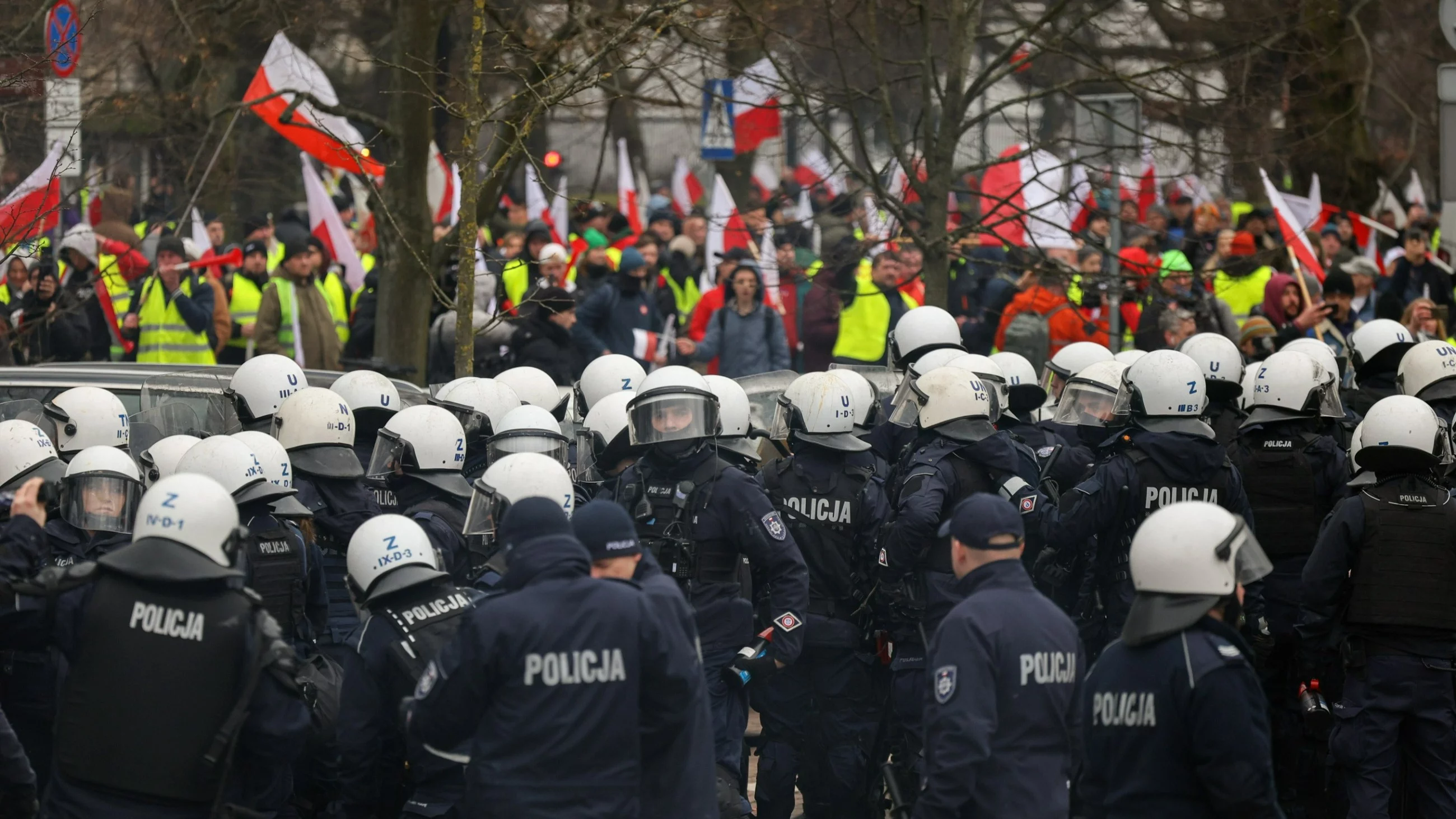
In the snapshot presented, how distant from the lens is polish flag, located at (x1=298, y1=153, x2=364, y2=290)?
13250 mm

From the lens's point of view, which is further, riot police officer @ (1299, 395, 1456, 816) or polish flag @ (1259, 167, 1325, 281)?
polish flag @ (1259, 167, 1325, 281)

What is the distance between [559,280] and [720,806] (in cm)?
807

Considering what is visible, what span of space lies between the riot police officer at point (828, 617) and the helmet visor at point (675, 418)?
2.48ft

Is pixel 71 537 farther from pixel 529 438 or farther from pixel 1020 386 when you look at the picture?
pixel 1020 386

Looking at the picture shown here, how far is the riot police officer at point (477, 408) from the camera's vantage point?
8.69 meters

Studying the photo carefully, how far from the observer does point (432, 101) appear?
1188cm

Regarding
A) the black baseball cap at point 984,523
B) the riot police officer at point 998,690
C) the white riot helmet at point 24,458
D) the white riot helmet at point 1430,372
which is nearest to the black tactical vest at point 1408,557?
the white riot helmet at point 1430,372

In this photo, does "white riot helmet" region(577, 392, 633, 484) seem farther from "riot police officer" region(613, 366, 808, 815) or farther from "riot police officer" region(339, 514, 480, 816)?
"riot police officer" region(339, 514, 480, 816)

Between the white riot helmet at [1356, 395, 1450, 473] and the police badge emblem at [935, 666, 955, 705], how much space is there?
2.98 m

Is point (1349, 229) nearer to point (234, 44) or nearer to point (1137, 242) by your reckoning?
point (1137, 242)

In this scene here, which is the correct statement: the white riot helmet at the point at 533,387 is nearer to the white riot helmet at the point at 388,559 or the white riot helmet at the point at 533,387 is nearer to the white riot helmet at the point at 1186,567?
the white riot helmet at the point at 388,559

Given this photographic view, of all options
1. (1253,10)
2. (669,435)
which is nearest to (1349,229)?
(1253,10)

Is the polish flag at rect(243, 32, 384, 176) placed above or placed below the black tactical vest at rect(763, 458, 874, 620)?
above

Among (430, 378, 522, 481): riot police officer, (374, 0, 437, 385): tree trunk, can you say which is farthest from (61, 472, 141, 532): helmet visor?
(374, 0, 437, 385): tree trunk
